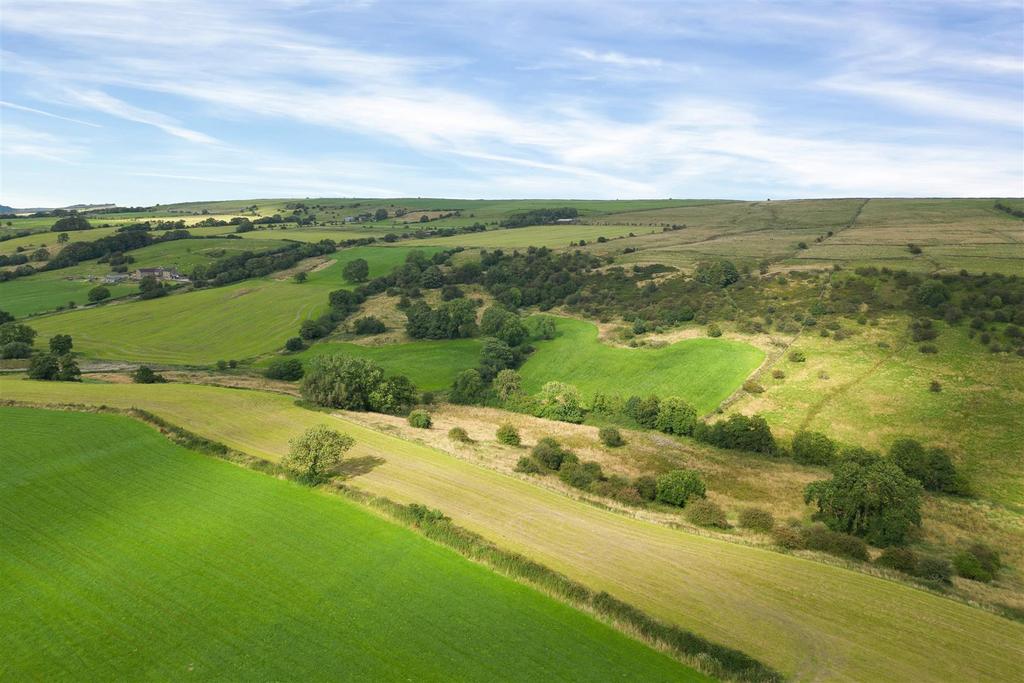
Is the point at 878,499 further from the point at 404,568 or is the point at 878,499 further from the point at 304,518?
the point at 304,518

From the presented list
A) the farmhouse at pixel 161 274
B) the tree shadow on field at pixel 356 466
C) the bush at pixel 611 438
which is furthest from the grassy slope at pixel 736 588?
the farmhouse at pixel 161 274

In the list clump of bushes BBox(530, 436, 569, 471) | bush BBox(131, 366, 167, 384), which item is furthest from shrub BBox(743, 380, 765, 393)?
bush BBox(131, 366, 167, 384)

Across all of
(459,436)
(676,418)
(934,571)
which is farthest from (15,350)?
(934,571)

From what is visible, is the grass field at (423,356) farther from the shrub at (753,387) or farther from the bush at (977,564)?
the bush at (977,564)

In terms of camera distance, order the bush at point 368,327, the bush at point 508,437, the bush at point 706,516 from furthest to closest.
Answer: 1. the bush at point 368,327
2. the bush at point 508,437
3. the bush at point 706,516

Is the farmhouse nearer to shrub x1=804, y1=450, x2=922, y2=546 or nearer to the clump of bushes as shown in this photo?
the clump of bushes
